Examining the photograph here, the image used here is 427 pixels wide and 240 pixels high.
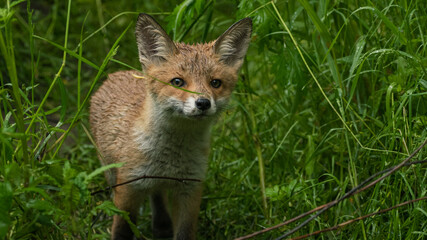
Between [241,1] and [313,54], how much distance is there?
2.65ft

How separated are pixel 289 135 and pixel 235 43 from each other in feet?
3.68

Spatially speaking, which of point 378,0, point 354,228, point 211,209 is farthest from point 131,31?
point 354,228

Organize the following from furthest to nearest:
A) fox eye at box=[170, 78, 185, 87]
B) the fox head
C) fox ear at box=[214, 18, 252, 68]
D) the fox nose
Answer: fox ear at box=[214, 18, 252, 68]
fox eye at box=[170, 78, 185, 87]
the fox head
the fox nose

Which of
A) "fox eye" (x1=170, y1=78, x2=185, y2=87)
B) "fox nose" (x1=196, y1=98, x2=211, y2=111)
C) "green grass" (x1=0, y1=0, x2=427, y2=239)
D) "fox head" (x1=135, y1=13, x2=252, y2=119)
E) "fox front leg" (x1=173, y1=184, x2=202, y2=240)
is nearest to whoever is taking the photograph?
"green grass" (x1=0, y1=0, x2=427, y2=239)

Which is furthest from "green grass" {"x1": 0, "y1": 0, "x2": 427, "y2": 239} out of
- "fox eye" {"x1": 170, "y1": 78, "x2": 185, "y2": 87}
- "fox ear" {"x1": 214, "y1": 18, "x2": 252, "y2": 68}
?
"fox eye" {"x1": 170, "y1": 78, "x2": 185, "y2": 87}

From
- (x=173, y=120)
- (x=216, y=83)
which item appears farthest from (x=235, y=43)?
(x=173, y=120)

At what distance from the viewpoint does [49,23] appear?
299 inches

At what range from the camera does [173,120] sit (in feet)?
12.6

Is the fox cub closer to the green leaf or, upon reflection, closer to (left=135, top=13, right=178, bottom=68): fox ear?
(left=135, top=13, right=178, bottom=68): fox ear

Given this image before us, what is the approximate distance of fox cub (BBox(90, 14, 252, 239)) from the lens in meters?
3.79

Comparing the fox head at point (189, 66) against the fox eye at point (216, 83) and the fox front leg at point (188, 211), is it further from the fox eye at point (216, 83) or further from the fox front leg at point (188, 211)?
the fox front leg at point (188, 211)

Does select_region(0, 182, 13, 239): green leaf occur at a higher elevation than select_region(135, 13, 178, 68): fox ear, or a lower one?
lower

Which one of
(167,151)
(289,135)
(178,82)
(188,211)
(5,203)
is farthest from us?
(289,135)

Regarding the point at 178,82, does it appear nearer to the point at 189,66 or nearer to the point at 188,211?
the point at 189,66
